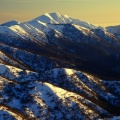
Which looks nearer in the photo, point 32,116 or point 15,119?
point 15,119

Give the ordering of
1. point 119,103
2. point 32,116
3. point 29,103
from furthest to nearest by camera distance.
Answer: point 119,103 → point 29,103 → point 32,116

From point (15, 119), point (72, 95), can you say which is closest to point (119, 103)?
point (72, 95)

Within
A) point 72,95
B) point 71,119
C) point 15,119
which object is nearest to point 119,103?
point 72,95

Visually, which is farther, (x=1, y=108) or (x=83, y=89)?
(x=83, y=89)

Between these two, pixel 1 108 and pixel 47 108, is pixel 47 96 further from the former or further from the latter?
pixel 1 108

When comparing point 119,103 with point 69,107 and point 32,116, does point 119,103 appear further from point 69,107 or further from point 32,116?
point 32,116

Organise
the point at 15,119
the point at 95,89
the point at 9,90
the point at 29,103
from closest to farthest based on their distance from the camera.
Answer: the point at 15,119 < the point at 29,103 < the point at 9,90 < the point at 95,89

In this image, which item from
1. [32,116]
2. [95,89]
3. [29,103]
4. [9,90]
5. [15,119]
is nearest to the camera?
[15,119]

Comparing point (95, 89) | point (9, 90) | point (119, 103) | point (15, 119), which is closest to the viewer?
point (15, 119)
